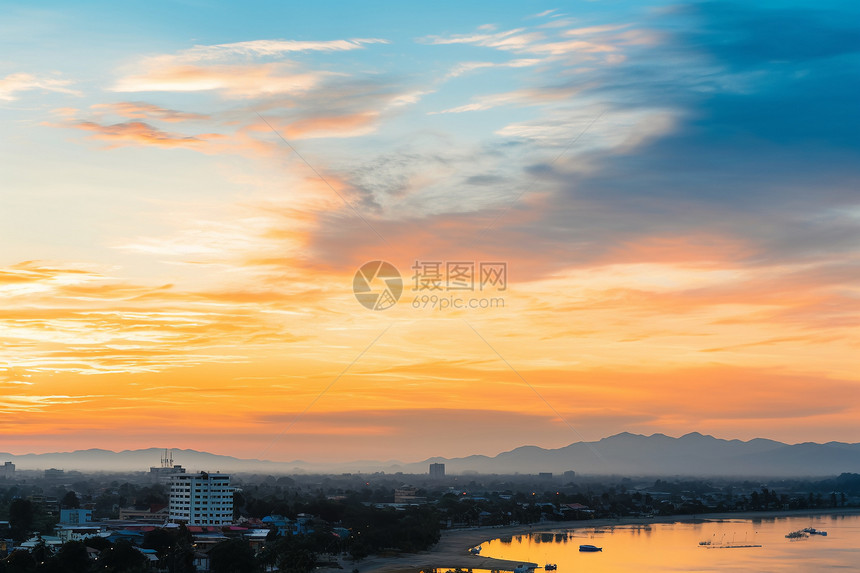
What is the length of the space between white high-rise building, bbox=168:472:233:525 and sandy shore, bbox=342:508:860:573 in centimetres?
1287

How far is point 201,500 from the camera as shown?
52.7m

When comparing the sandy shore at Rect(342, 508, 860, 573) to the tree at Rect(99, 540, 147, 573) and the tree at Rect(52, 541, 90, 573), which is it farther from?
the tree at Rect(52, 541, 90, 573)

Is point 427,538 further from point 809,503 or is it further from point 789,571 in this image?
point 809,503

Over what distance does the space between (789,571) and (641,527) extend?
92.0 ft

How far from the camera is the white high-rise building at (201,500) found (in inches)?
2067

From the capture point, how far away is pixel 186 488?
5297 centimetres

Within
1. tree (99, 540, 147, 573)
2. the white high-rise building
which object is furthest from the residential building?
tree (99, 540, 147, 573)

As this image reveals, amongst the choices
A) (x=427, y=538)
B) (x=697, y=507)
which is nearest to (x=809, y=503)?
(x=697, y=507)

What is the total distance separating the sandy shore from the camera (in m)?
39.8

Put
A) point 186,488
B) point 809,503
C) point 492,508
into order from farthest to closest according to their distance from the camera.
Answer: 1. point 809,503
2. point 492,508
3. point 186,488

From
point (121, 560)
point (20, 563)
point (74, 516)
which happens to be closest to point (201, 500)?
point (74, 516)

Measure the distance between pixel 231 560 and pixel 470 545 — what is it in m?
20.4

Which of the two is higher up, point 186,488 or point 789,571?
point 186,488

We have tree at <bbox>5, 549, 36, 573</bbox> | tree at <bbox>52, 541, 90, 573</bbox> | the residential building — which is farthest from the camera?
the residential building
